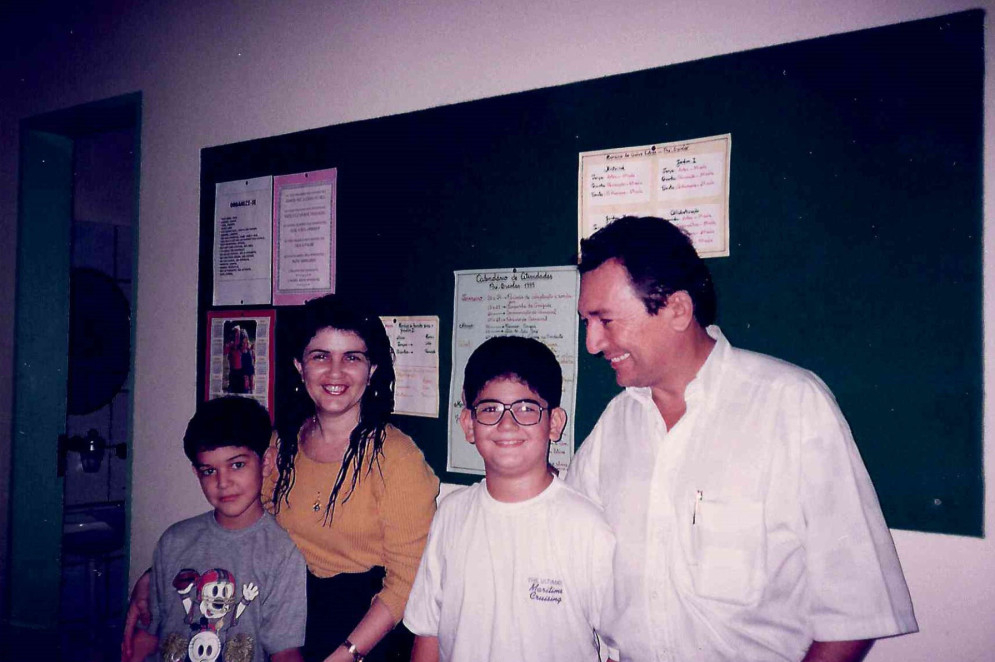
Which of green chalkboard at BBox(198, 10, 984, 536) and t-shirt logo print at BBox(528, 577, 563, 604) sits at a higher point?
green chalkboard at BBox(198, 10, 984, 536)

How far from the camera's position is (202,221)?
7.75 feet

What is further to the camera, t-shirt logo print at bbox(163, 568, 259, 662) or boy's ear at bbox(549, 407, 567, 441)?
t-shirt logo print at bbox(163, 568, 259, 662)

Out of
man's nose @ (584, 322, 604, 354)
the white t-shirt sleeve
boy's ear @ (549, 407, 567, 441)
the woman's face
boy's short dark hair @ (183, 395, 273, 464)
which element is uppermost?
man's nose @ (584, 322, 604, 354)

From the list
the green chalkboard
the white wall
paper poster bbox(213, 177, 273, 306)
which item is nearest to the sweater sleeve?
the green chalkboard

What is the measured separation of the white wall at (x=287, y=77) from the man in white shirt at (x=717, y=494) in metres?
0.36

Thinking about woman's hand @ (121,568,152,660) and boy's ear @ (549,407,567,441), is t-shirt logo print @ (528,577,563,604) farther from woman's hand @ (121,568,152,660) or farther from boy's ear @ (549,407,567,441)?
woman's hand @ (121,568,152,660)

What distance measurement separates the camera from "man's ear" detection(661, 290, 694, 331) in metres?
1.27

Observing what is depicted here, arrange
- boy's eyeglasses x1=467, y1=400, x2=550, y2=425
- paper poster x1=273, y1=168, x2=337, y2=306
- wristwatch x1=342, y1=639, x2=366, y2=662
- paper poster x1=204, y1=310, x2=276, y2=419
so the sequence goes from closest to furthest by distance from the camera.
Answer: boy's eyeglasses x1=467, y1=400, x2=550, y2=425, wristwatch x1=342, y1=639, x2=366, y2=662, paper poster x1=273, y1=168, x2=337, y2=306, paper poster x1=204, y1=310, x2=276, y2=419

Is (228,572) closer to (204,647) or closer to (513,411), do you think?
(204,647)

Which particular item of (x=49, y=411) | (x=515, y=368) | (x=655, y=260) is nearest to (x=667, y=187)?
(x=655, y=260)

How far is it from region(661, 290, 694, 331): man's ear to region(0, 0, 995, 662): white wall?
2.06 feet

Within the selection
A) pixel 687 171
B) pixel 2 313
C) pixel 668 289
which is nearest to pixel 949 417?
pixel 668 289

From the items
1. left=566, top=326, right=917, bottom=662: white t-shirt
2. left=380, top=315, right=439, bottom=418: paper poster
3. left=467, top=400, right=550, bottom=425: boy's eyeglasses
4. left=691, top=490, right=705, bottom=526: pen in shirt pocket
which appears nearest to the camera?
left=566, top=326, right=917, bottom=662: white t-shirt

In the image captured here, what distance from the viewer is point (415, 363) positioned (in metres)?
1.87
